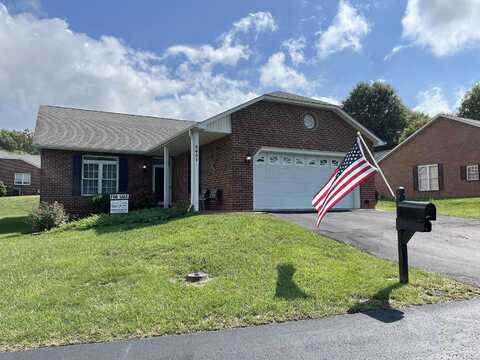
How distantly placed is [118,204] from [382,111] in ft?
127

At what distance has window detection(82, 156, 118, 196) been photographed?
16.5m

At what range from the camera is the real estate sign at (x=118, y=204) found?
13914 mm

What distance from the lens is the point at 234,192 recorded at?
42.1ft

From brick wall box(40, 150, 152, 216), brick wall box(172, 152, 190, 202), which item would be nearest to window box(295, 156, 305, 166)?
brick wall box(172, 152, 190, 202)

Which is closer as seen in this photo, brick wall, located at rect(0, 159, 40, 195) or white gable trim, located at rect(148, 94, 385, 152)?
white gable trim, located at rect(148, 94, 385, 152)

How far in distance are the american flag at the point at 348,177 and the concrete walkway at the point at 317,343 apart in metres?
2.41

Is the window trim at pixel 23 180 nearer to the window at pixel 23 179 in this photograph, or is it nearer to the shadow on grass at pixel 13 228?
the window at pixel 23 179

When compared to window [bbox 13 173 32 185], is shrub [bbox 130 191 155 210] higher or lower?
lower

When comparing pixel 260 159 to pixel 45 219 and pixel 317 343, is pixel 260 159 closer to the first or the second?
pixel 45 219

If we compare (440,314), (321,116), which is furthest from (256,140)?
(440,314)

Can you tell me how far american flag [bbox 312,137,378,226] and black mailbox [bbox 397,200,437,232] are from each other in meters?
0.83

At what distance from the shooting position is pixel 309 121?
14.5 meters

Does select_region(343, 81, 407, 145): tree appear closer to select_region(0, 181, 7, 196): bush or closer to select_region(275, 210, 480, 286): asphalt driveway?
select_region(275, 210, 480, 286): asphalt driveway

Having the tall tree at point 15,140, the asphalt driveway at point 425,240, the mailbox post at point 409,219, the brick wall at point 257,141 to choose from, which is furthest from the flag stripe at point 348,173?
the tall tree at point 15,140
